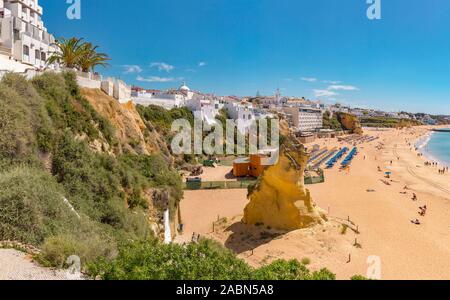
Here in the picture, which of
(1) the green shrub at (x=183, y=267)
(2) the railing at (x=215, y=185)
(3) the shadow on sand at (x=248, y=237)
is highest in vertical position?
(1) the green shrub at (x=183, y=267)

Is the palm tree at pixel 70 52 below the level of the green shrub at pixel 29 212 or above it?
above

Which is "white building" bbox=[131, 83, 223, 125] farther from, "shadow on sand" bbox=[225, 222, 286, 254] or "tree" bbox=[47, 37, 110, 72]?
"shadow on sand" bbox=[225, 222, 286, 254]

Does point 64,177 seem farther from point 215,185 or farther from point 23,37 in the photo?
point 23,37

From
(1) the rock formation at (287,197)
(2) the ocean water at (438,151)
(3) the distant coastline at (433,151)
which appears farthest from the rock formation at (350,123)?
(1) the rock formation at (287,197)

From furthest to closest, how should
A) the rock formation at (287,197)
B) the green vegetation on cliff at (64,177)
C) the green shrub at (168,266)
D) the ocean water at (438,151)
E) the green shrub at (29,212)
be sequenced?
the ocean water at (438,151), the rock formation at (287,197), the green vegetation on cliff at (64,177), the green shrub at (29,212), the green shrub at (168,266)

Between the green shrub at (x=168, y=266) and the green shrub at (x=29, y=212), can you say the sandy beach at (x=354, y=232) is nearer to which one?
the green shrub at (x=168, y=266)

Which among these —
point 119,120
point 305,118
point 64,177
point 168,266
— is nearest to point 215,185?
point 119,120

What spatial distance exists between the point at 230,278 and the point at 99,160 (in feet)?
33.4

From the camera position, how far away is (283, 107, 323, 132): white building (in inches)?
3684

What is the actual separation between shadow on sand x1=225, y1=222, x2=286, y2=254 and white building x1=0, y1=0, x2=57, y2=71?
56.1 feet

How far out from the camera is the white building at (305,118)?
9356cm

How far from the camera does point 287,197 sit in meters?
17.5
